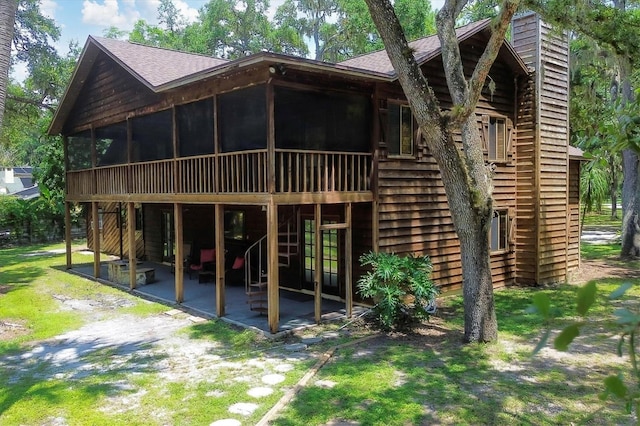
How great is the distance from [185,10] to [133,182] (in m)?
35.2

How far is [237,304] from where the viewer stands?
11023 millimetres

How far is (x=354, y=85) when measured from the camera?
10.1 metres

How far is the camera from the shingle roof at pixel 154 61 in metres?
12.1

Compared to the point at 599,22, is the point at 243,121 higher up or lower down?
lower down

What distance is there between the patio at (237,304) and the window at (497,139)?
18.5ft

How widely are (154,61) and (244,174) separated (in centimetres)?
533

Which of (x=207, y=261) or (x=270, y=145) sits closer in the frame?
(x=270, y=145)

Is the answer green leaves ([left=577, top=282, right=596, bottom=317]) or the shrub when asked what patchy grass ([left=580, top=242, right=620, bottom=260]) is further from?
green leaves ([left=577, top=282, right=596, bottom=317])

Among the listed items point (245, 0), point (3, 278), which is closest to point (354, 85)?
point (3, 278)

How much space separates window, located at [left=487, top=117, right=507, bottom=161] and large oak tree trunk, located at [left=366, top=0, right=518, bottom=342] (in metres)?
4.99

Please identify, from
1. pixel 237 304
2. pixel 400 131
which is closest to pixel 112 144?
pixel 237 304

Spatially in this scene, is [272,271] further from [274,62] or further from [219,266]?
[274,62]

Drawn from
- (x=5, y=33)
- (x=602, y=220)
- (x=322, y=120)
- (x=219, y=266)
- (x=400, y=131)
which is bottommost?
(x=602, y=220)

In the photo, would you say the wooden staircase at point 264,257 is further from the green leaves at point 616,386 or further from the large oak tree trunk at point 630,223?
the large oak tree trunk at point 630,223
